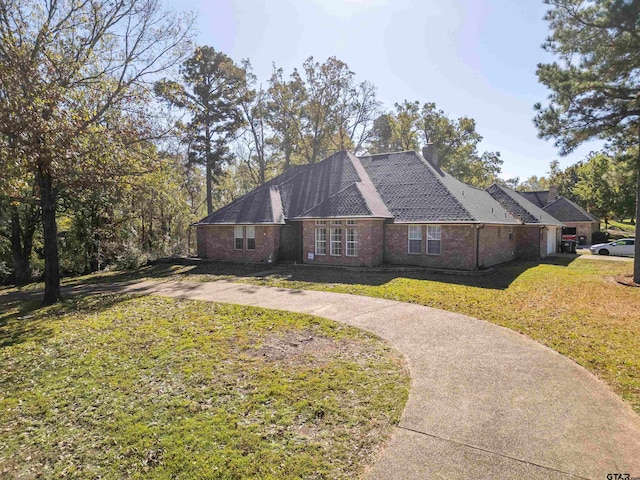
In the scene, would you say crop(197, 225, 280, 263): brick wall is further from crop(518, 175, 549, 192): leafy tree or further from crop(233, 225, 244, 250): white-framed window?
crop(518, 175, 549, 192): leafy tree

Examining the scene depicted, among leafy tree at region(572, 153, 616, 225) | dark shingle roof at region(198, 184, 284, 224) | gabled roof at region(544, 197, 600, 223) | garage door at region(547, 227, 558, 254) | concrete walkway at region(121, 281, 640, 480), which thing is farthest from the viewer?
leafy tree at region(572, 153, 616, 225)

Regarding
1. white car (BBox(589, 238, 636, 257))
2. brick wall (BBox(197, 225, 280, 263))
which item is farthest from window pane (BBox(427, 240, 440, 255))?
white car (BBox(589, 238, 636, 257))

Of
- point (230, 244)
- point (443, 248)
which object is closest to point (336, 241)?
point (443, 248)

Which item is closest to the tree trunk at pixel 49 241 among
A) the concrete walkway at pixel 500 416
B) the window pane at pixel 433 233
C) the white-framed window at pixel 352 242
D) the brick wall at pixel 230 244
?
the brick wall at pixel 230 244

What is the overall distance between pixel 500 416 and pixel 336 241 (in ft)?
46.1

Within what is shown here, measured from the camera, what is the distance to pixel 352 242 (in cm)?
1794

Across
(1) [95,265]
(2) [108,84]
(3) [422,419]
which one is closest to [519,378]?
(3) [422,419]

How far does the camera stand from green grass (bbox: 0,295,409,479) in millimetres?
3967

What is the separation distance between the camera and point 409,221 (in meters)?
17.5

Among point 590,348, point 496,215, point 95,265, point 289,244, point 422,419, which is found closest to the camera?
point 422,419

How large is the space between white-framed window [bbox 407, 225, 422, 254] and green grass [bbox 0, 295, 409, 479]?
982 cm

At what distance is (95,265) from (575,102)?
88.7ft

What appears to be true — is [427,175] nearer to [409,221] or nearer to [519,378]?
[409,221]

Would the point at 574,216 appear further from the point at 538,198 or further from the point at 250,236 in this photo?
the point at 250,236
